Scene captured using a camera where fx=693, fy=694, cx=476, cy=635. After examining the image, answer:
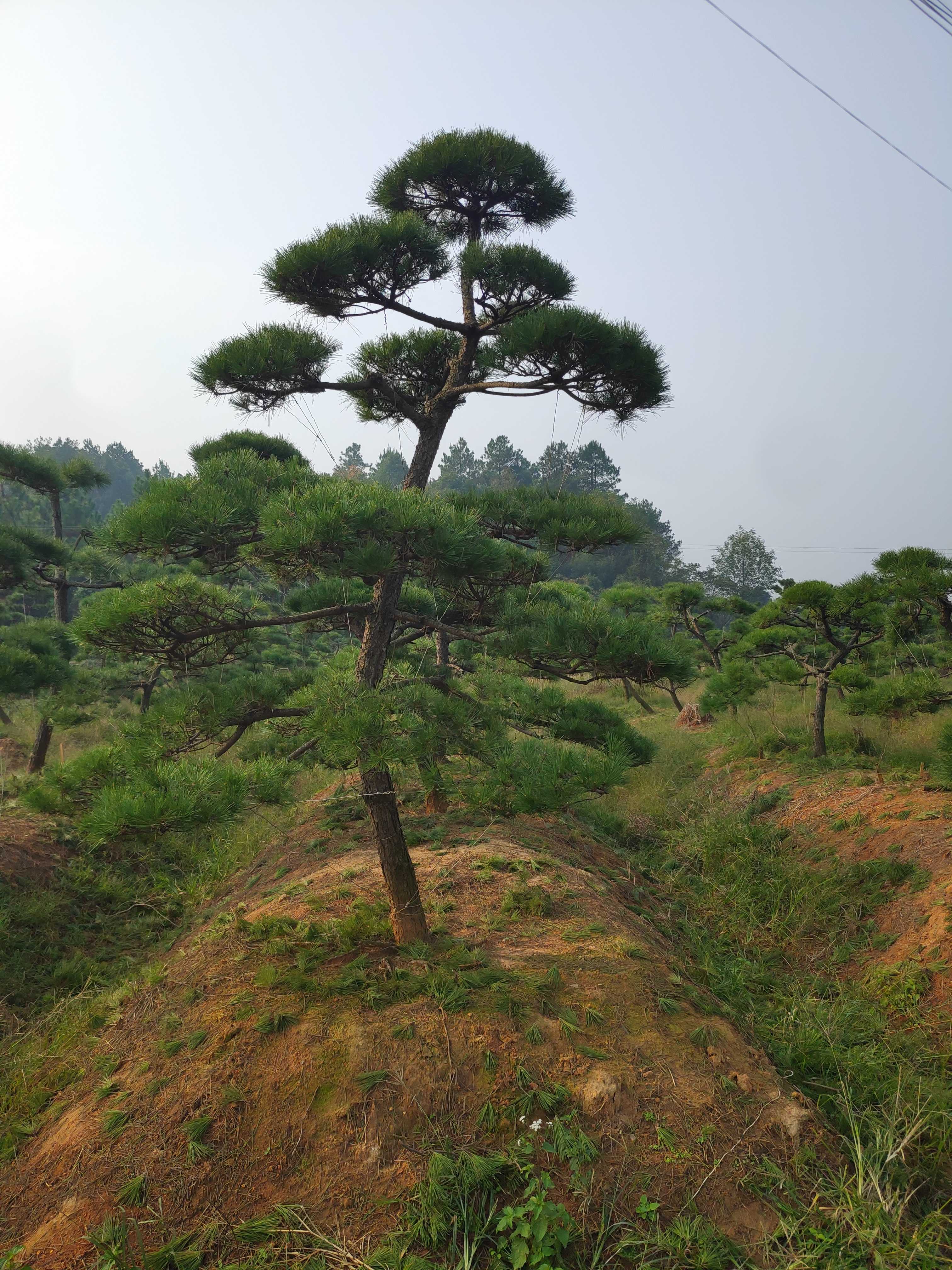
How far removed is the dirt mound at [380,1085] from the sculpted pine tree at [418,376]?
594 millimetres

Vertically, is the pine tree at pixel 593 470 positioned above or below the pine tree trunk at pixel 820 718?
above

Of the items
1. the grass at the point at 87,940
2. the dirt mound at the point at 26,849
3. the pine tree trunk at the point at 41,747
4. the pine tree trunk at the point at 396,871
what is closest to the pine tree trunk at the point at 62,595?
the pine tree trunk at the point at 41,747

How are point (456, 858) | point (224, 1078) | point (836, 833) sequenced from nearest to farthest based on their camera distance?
point (224, 1078) → point (456, 858) → point (836, 833)

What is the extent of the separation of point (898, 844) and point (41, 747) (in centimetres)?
979

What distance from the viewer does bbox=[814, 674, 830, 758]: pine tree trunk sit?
873 centimetres

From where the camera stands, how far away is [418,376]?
469 centimetres

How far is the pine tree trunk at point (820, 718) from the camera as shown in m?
8.73

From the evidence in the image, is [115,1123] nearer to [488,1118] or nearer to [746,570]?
[488,1118]

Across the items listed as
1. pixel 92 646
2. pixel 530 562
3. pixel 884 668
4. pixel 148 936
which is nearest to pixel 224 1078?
pixel 92 646

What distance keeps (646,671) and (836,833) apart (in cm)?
461

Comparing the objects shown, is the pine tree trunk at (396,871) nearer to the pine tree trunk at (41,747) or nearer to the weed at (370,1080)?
the weed at (370,1080)

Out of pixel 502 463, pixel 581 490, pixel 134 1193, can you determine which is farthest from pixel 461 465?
pixel 134 1193

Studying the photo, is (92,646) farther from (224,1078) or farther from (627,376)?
(627,376)

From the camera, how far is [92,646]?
3.20 m
